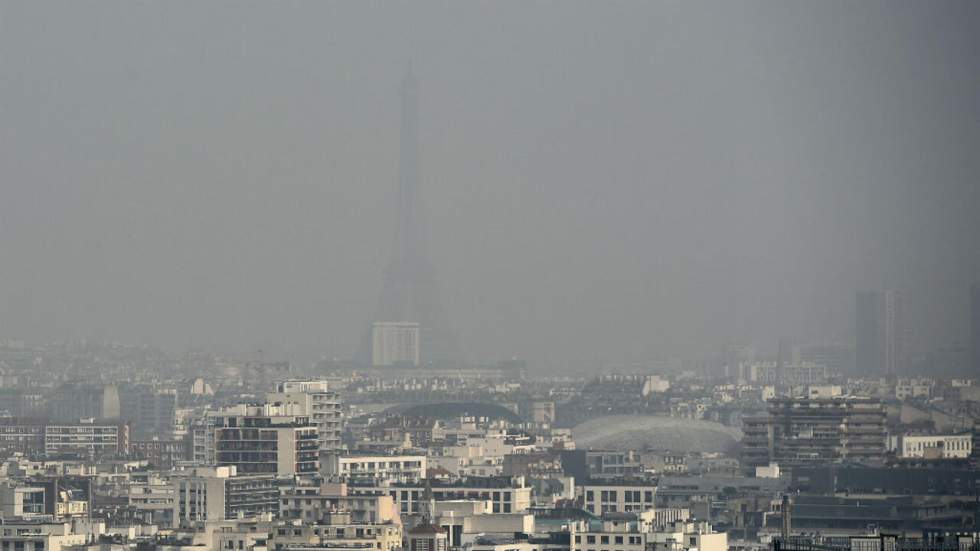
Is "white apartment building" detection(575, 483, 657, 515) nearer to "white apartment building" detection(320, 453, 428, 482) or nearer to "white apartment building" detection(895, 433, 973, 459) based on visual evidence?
"white apartment building" detection(320, 453, 428, 482)

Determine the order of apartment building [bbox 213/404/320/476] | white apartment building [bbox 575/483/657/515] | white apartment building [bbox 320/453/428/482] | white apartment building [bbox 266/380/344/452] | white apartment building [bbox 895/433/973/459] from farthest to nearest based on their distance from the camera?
white apartment building [bbox 266/380/344/452]
white apartment building [bbox 320/453/428/482]
apartment building [bbox 213/404/320/476]
white apartment building [bbox 895/433/973/459]
white apartment building [bbox 575/483/657/515]

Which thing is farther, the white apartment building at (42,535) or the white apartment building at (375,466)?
the white apartment building at (375,466)

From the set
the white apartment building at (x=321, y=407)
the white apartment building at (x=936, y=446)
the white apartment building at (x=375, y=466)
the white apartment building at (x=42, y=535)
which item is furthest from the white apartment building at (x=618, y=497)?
the white apartment building at (x=42, y=535)

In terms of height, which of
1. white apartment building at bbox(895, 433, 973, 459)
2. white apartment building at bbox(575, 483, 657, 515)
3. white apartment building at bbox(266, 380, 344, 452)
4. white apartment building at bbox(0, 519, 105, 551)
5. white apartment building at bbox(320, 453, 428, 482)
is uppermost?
white apartment building at bbox(266, 380, 344, 452)

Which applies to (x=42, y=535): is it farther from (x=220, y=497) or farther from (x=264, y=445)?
(x=264, y=445)

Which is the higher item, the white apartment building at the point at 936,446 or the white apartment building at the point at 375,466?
the white apartment building at the point at 936,446

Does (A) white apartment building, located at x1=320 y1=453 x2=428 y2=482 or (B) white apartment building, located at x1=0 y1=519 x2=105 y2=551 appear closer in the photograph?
(B) white apartment building, located at x1=0 y1=519 x2=105 y2=551

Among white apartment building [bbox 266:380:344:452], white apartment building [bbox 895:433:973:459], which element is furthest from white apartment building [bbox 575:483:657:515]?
white apartment building [bbox 266:380:344:452]

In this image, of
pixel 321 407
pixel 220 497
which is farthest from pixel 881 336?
pixel 220 497

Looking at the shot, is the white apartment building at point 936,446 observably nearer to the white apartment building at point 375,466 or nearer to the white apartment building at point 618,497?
the white apartment building at point 618,497
